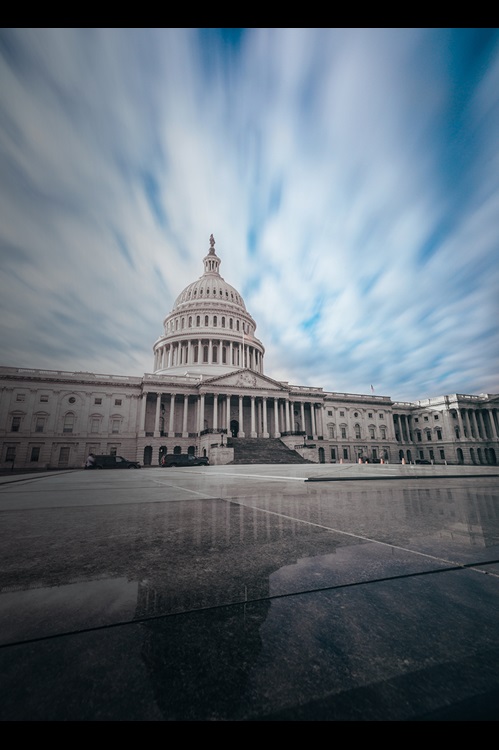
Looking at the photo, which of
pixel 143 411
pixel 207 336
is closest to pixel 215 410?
pixel 143 411

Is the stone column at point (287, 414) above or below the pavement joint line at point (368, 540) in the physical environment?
above

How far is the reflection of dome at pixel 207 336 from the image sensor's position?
6406cm

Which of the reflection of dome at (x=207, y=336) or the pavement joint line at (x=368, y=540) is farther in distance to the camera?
the reflection of dome at (x=207, y=336)

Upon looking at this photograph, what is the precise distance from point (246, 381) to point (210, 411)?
7356mm

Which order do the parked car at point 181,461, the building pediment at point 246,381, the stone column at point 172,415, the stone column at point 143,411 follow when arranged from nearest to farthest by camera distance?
the parked car at point 181,461 → the stone column at point 143,411 → the stone column at point 172,415 → the building pediment at point 246,381

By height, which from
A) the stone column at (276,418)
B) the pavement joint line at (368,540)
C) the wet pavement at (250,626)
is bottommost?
the wet pavement at (250,626)

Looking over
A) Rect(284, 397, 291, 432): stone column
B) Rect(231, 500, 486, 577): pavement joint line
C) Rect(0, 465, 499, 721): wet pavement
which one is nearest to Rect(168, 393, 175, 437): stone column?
Rect(284, 397, 291, 432): stone column

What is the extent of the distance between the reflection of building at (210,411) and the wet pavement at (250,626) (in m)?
35.9

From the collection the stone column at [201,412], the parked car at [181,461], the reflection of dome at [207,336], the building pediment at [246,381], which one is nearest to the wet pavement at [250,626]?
the parked car at [181,461]

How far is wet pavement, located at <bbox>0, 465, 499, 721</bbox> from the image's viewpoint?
2.93 ft

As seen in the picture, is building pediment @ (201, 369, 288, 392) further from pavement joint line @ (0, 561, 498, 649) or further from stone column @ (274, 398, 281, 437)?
pavement joint line @ (0, 561, 498, 649)

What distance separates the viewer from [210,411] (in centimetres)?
5362

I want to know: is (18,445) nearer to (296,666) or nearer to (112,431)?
(112,431)

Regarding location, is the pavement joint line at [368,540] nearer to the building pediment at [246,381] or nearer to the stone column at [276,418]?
the building pediment at [246,381]
